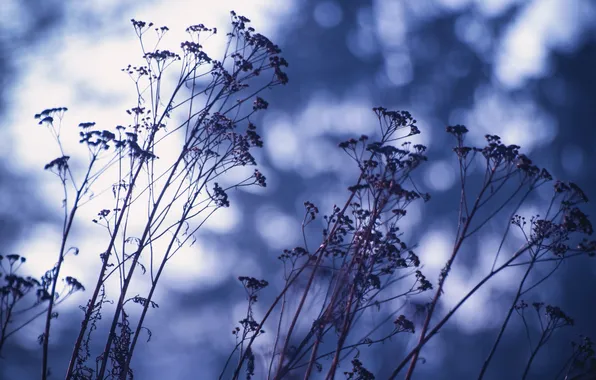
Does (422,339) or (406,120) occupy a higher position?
(406,120)

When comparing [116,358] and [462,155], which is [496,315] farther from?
[116,358]

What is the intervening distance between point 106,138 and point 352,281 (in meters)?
1.74

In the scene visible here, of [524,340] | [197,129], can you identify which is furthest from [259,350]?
[524,340]

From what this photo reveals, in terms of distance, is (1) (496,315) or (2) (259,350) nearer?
(2) (259,350)

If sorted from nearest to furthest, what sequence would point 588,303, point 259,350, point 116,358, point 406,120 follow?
point 116,358, point 406,120, point 259,350, point 588,303

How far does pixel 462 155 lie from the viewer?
139 inches

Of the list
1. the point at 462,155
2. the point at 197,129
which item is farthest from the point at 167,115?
the point at 462,155

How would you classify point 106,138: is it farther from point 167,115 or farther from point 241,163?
point 241,163

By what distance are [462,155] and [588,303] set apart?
179 inches

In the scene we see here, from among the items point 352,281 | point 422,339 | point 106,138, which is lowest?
point 422,339

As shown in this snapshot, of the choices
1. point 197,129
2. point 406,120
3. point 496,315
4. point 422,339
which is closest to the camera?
point 422,339

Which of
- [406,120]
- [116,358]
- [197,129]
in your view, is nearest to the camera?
[116,358]

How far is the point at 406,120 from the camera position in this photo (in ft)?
11.6

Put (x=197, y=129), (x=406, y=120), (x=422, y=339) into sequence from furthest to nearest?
(x=406, y=120), (x=197, y=129), (x=422, y=339)
